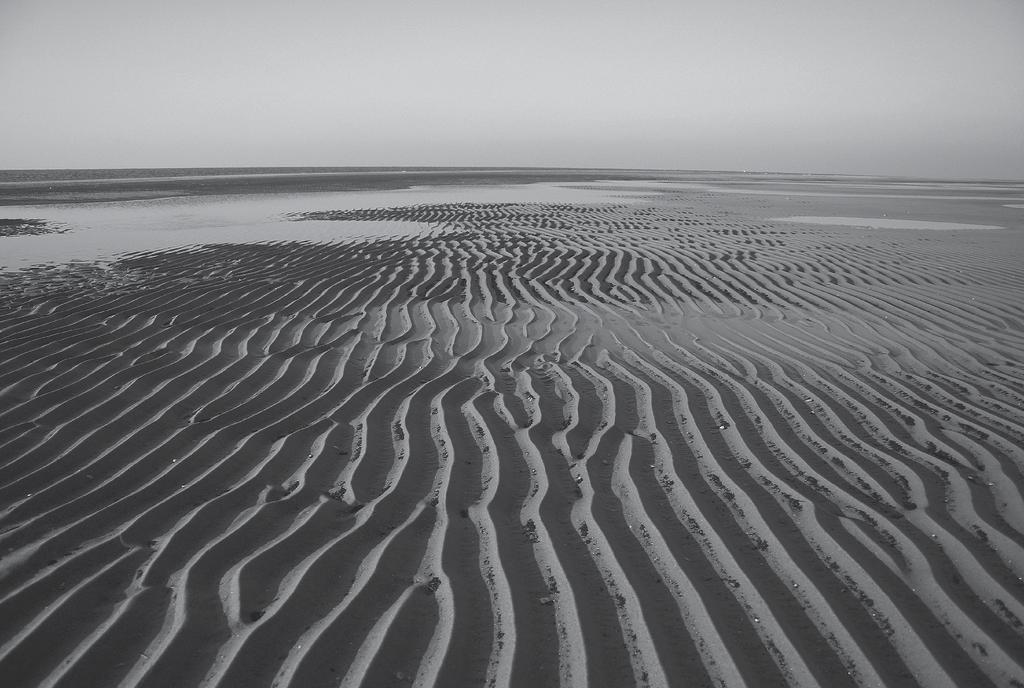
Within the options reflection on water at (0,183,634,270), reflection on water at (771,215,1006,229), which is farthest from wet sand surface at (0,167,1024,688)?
reflection on water at (771,215,1006,229)

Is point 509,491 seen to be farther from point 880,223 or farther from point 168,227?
point 880,223

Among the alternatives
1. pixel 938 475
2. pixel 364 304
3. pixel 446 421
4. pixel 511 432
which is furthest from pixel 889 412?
pixel 364 304

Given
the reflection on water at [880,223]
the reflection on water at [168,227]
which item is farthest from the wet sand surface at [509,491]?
the reflection on water at [880,223]

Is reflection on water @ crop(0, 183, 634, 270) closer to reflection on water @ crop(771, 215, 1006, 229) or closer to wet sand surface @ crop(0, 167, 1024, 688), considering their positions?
wet sand surface @ crop(0, 167, 1024, 688)

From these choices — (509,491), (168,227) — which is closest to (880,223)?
(509,491)

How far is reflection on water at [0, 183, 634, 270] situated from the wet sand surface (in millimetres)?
4666

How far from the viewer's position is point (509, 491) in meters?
3.04

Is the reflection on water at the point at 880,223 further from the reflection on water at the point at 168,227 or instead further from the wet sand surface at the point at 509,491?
the reflection on water at the point at 168,227

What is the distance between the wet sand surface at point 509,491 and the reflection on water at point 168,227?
15.3 ft

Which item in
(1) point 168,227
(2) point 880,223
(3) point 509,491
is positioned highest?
(3) point 509,491

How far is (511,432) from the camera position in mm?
3668

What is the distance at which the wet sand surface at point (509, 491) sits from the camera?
2.06 m

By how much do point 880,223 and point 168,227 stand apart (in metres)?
17.7

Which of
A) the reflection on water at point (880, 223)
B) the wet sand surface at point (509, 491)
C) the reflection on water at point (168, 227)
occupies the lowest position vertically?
the reflection on water at point (880, 223)
